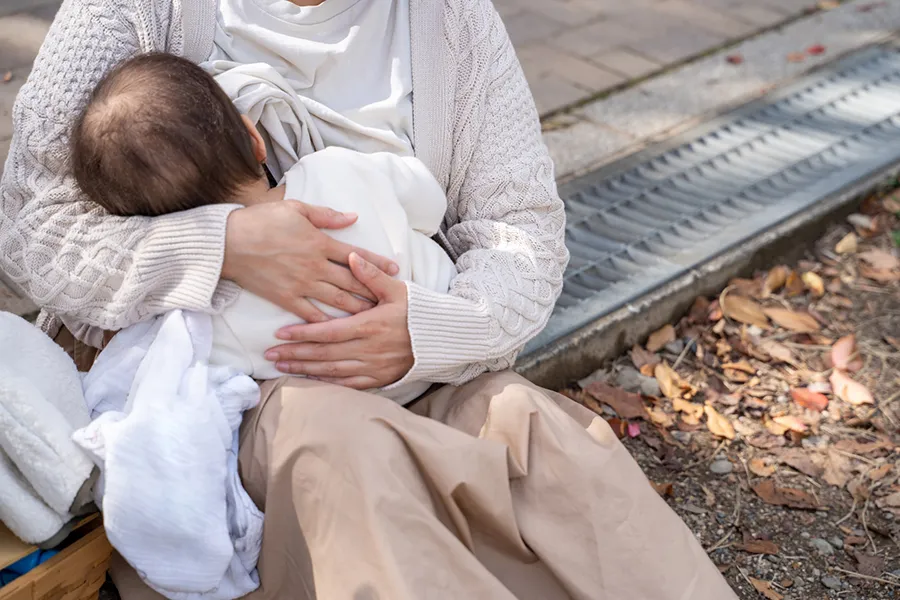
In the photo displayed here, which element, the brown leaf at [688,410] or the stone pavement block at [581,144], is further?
the stone pavement block at [581,144]

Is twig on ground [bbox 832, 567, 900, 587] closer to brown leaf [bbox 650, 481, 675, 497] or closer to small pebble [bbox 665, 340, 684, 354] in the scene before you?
brown leaf [bbox 650, 481, 675, 497]

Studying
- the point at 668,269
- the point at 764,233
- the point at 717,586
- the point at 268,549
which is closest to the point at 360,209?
the point at 268,549

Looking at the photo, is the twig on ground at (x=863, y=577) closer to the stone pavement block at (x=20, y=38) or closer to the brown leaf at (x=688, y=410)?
the brown leaf at (x=688, y=410)

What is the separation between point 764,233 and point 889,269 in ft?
1.50

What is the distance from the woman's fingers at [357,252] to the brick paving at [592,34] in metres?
1.97

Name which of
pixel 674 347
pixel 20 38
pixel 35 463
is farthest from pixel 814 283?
pixel 20 38

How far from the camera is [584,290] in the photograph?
2824 mm

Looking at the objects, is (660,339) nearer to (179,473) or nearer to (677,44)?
(179,473)

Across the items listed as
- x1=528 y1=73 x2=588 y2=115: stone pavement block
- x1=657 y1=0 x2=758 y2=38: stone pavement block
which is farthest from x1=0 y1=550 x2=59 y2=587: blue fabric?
x1=657 y1=0 x2=758 y2=38: stone pavement block

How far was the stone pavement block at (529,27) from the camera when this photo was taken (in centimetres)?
419

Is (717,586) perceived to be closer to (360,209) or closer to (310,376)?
(310,376)

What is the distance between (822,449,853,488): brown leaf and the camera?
2.51 meters

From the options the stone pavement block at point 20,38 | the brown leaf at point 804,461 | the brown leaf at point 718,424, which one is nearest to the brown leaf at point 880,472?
the brown leaf at point 804,461

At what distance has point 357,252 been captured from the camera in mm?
1809
